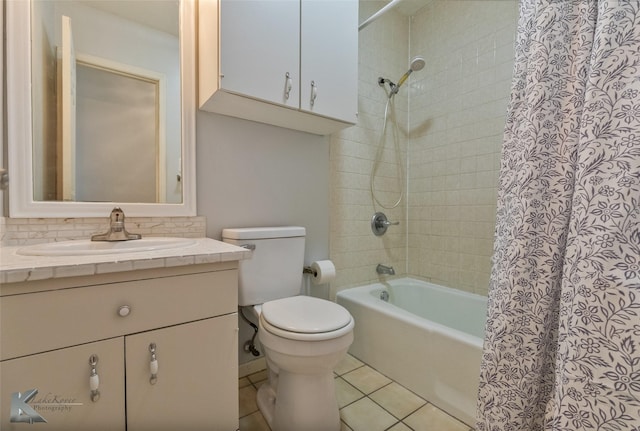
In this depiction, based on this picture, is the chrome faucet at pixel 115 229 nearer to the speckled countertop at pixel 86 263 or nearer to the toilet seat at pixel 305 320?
the speckled countertop at pixel 86 263

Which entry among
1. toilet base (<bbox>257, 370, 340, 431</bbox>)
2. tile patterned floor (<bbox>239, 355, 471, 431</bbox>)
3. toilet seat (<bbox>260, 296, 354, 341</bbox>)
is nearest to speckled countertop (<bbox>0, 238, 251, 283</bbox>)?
toilet seat (<bbox>260, 296, 354, 341</bbox>)

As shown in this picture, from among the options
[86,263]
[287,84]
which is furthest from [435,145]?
[86,263]

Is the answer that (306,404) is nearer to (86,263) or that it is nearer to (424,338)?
(424,338)

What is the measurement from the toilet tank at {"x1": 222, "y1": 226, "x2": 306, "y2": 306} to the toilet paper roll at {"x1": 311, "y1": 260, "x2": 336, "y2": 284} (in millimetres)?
149

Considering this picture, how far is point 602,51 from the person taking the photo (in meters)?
0.67

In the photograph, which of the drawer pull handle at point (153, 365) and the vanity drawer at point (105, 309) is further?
the drawer pull handle at point (153, 365)

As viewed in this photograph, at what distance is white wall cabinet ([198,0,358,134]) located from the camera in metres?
1.18

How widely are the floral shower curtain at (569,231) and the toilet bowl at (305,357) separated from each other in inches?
20.3

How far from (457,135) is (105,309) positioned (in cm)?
210

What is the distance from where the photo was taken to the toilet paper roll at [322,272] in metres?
1.65

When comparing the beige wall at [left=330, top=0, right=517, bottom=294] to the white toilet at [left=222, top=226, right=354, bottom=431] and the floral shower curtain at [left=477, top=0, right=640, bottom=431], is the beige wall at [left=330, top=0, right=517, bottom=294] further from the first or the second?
the floral shower curtain at [left=477, top=0, right=640, bottom=431]

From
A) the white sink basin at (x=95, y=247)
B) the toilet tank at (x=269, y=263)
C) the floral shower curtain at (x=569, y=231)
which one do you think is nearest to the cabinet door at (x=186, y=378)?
the white sink basin at (x=95, y=247)

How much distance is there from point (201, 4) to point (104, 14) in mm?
407

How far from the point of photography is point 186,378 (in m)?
0.85
